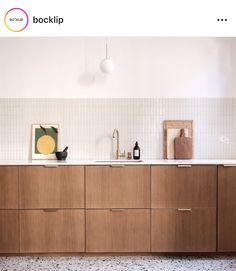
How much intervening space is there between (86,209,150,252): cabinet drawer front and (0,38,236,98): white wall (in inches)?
49.9

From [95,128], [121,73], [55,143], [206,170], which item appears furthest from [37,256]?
[121,73]

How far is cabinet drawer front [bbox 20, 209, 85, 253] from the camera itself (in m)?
3.30

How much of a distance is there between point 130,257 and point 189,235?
0.60 meters

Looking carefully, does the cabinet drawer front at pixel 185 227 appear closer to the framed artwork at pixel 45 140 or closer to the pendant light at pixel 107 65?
the framed artwork at pixel 45 140

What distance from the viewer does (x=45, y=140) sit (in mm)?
3766

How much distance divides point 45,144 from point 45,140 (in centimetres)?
4

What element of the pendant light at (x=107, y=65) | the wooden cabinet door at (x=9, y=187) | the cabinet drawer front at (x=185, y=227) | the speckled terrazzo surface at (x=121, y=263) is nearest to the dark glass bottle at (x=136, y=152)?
the cabinet drawer front at (x=185, y=227)

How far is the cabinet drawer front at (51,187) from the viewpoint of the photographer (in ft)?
10.8

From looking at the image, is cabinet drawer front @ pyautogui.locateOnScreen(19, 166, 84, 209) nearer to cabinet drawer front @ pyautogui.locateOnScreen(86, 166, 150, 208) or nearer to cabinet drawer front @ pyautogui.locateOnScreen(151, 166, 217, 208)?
cabinet drawer front @ pyautogui.locateOnScreen(86, 166, 150, 208)

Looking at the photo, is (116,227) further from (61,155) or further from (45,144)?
(45,144)

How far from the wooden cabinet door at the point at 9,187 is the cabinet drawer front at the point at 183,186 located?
129 centimetres

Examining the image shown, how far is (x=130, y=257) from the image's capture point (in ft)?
11.0

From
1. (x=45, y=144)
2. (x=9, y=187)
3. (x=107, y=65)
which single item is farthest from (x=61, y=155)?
(x=107, y=65)
